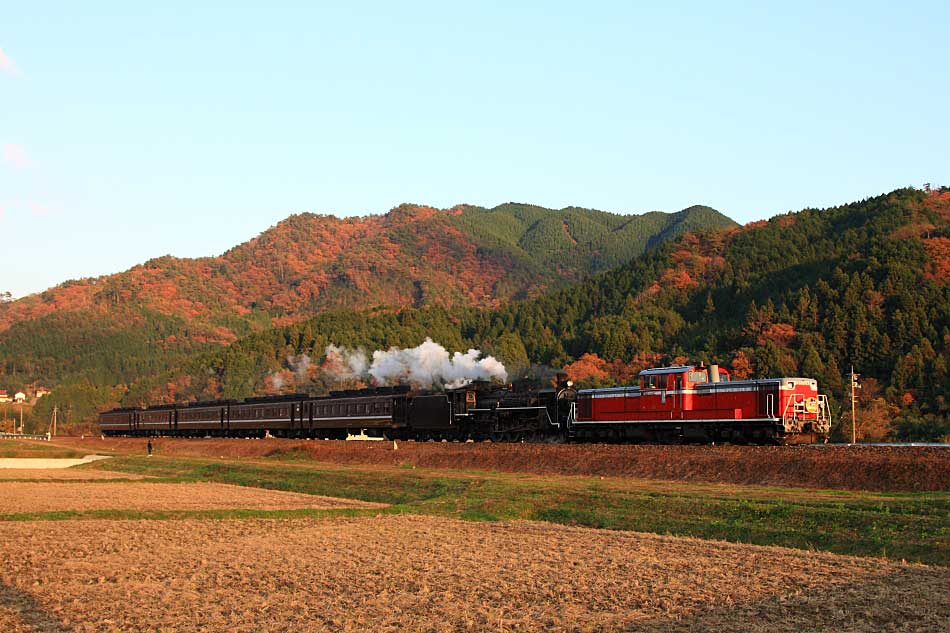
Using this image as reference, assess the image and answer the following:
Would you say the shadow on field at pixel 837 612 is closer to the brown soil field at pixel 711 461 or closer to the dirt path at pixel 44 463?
the brown soil field at pixel 711 461

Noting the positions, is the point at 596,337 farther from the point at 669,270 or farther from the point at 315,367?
the point at 315,367

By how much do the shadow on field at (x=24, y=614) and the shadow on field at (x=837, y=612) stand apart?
9.03 metres

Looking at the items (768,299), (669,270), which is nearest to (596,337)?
(768,299)

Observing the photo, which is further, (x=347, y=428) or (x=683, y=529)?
(x=347, y=428)

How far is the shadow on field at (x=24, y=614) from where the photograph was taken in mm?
15398

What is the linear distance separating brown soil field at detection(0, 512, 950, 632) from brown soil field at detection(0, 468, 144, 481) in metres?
27.4

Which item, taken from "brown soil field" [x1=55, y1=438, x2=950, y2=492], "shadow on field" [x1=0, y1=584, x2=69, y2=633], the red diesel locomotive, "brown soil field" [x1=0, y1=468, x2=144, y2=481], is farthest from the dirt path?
"shadow on field" [x1=0, y1=584, x2=69, y2=633]

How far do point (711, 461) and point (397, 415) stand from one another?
111 feet

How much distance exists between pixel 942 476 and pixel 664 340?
101 metres

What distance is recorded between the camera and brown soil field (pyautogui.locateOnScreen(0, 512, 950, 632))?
15.7 metres

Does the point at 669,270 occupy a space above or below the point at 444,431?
above

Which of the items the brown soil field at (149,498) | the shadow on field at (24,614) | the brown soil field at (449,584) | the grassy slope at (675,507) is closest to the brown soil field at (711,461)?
the grassy slope at (675,507)

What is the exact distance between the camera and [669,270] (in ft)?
542

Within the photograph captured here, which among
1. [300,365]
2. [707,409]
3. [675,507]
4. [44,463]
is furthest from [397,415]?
[300,365]
